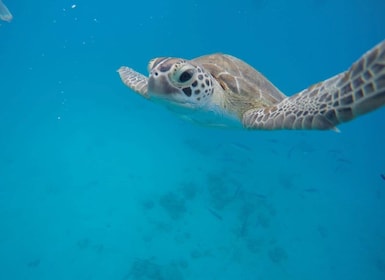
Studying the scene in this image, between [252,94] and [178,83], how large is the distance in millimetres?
1137

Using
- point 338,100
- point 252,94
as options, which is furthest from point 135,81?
point 338,100

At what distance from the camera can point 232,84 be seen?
11.0ft

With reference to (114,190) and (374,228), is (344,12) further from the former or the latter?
(114,190)

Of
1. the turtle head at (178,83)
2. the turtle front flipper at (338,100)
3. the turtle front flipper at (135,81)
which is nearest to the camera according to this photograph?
the turtle front flipper at (338,100)

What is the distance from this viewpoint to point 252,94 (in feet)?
11.1

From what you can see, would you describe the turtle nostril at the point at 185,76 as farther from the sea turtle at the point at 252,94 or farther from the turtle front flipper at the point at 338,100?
the turtle front flipper at the point at 338,100

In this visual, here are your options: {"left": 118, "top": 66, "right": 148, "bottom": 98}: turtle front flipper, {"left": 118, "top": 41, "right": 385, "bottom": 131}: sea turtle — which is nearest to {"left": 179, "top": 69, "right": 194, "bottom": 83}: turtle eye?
{"left": 118, "top": 41, "right": 385, "bottom": 131}: sea turtle

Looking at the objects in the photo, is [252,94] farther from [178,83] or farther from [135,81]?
[135,81]

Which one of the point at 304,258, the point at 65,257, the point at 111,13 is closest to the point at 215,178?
the point at 304,258

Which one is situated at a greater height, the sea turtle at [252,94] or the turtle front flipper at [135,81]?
the sea turtle at [252,94]

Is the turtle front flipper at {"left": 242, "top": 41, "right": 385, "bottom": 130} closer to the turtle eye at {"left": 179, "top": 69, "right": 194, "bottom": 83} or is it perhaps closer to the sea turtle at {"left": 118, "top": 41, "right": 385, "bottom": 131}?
the sea turtle at {"left": 118, "top": 41, "right": 385, "bottom": 131}

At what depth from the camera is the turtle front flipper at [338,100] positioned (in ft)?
6.10

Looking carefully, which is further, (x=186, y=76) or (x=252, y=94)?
(x=252, y=94)

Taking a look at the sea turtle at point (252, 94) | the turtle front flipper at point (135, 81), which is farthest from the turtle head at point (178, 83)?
the turtle front flipper at point (135, 81)
